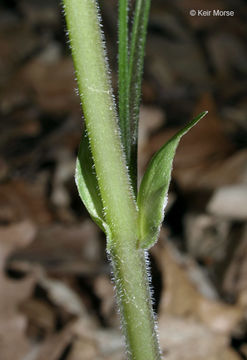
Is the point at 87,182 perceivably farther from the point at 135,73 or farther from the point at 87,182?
the point at 135,73

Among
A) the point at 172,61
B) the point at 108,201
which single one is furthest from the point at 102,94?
the point at 172,61

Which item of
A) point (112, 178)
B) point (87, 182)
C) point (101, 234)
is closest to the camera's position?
point (112, 178)

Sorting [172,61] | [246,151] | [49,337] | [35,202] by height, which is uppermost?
[172,61]

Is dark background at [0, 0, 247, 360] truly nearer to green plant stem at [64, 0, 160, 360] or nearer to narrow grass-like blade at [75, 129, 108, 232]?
green plant stem at [64, 0, 160, 360]

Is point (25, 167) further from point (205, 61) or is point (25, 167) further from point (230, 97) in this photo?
point (205, 61)

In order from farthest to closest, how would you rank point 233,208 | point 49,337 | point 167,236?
1. point 167,236
2. point 233,208
3. point 49,337

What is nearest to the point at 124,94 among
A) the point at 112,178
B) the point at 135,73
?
the point at 135,73

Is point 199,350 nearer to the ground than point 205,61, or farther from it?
nearer to the ground

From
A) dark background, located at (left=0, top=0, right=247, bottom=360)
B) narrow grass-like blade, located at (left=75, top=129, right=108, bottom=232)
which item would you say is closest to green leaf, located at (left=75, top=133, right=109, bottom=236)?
narrow grass-like blade, located at (left=75, top=129, right=108, bottom=232)
